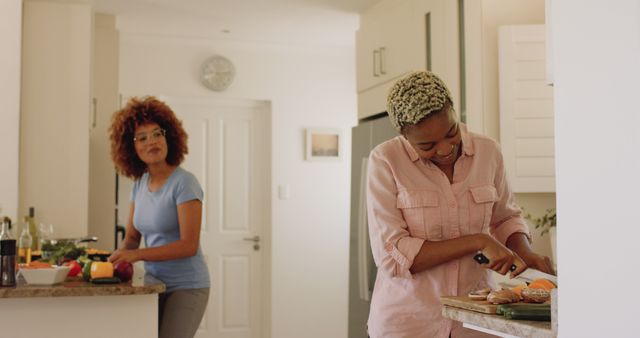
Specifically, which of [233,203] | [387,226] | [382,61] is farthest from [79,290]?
[233,203]

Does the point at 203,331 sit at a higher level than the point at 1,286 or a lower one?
lower

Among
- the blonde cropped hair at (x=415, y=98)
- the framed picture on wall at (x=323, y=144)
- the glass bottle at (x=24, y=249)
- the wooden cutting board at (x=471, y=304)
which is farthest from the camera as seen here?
the framed picture on wall at (x=323, y=144)

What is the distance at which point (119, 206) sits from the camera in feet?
17.6

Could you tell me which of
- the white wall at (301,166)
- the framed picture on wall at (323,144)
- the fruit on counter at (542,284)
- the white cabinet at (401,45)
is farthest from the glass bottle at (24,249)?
the framed picture on wall at (323,144)

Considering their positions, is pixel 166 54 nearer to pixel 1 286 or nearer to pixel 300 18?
pixel 300 18

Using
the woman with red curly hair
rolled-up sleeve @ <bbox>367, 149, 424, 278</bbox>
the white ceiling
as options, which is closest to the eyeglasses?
the woman with red curly hair

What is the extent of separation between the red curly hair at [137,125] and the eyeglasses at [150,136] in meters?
0.04

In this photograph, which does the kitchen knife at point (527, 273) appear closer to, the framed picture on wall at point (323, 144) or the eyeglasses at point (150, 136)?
the eyeglasses at point (150, 136)

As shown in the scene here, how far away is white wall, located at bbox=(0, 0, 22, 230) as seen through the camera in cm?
397

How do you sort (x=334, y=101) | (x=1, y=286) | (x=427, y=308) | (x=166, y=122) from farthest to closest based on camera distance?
(x=334, y=101) < (x=166, y=122) < (x=1, y=286) < (x=427, y=308)

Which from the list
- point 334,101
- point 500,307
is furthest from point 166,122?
point 334,101

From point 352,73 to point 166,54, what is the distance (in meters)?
1.55

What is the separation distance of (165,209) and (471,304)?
156 cm

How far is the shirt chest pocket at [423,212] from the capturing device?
1.75 m
